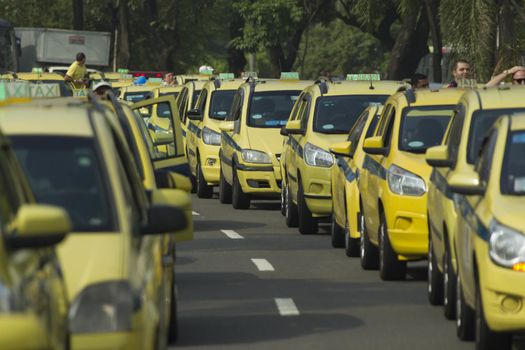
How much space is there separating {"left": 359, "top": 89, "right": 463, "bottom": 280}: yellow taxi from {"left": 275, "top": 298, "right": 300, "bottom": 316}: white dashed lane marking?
1.49 metres

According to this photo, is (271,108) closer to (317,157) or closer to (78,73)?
(78,73)

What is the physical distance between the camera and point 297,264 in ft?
55.9

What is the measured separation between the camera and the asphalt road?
11.5 meters

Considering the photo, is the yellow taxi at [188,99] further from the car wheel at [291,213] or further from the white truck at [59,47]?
the white truck at [59,47]

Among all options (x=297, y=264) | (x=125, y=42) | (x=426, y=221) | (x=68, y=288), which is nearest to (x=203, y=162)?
(x=297, y=264)

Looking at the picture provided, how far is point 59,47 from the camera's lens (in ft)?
210

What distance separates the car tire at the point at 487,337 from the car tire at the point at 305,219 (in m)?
10.5

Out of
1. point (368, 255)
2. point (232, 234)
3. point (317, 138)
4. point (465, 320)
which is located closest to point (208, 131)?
point (317, 138)

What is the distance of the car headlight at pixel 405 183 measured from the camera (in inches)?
595

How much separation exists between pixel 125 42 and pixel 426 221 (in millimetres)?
55439

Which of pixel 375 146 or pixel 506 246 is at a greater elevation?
pixel 506 246

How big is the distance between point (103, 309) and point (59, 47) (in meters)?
57.1

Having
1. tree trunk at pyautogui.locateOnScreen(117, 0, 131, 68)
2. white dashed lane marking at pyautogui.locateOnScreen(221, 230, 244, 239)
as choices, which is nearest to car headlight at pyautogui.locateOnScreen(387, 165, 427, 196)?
white dashed lane marking at pyautogui.locateOnScreen(221, 230, 244, 239)

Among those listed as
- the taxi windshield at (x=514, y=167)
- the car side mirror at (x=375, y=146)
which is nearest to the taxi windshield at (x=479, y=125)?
the taxi windshield at (x=514, y=167)
